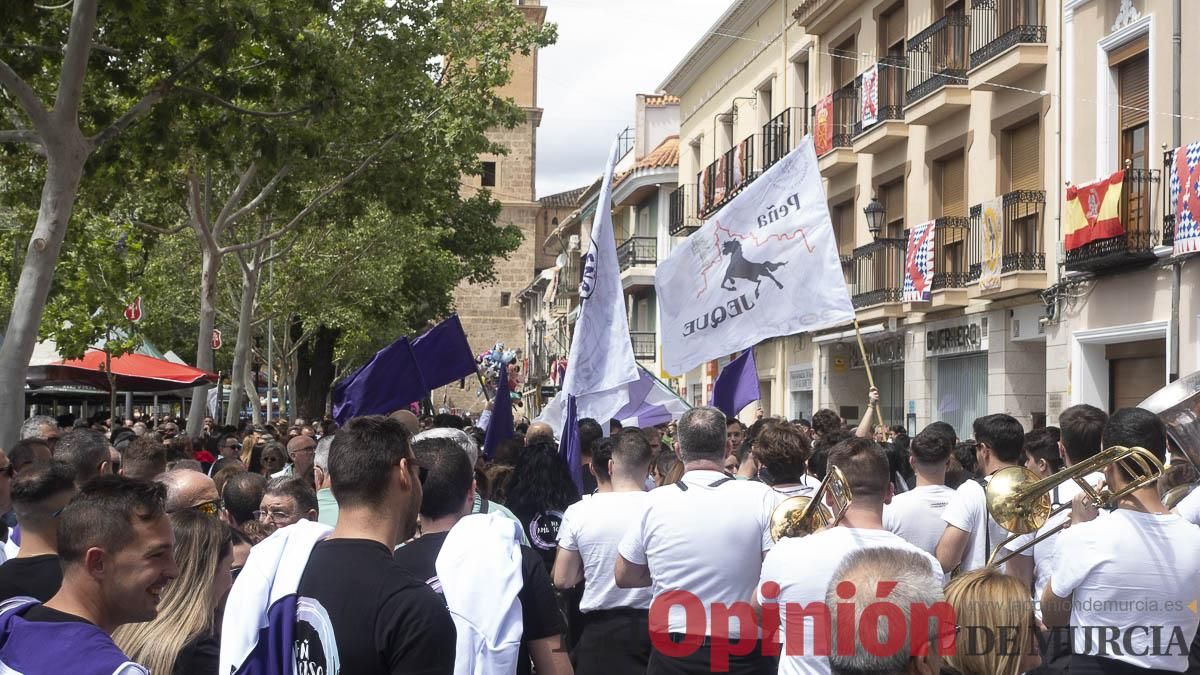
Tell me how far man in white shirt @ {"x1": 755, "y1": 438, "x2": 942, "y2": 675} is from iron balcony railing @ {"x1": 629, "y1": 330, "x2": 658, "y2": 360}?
3407 centimetres

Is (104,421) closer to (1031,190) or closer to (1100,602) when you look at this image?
(1031,190)

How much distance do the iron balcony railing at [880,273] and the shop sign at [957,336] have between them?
2.38 ft

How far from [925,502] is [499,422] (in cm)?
426

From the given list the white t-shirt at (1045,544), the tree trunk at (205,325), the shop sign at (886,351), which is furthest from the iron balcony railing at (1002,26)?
the white t-shirt at (1045,544)

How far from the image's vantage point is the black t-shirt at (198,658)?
386 cm

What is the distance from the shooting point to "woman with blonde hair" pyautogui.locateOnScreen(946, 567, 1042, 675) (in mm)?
3100

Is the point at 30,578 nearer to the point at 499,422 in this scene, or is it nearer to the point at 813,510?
the point at 813,510

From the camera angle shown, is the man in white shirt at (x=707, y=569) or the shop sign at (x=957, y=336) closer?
the man in white shirt at (x=707, y=569)

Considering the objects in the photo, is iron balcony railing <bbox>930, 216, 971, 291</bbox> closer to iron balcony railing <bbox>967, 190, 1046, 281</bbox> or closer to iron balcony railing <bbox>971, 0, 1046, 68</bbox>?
iron balcony railing <bbox>967, 190, 1046, 281</bbox>

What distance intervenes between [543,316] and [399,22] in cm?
4889

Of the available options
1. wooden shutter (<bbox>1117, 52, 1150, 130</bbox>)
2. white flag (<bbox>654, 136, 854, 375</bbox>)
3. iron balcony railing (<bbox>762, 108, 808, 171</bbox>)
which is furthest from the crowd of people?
iron balcony railing (<bbox>762, 108, 808, 171</bbox>)

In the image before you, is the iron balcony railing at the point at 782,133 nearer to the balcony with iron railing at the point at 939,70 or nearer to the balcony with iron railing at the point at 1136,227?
the balcony with iron railing at the point at 939,70

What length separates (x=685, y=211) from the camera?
1298 inches

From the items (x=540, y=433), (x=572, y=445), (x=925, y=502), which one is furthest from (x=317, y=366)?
(x=925, y=502)
